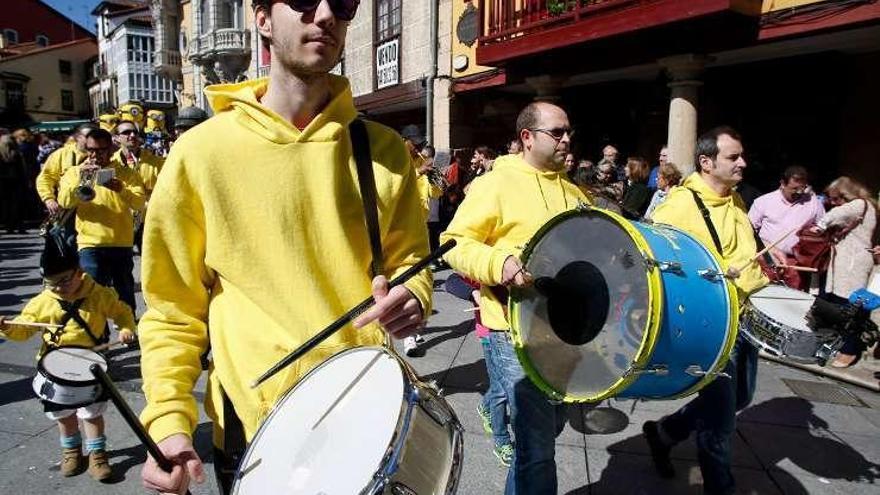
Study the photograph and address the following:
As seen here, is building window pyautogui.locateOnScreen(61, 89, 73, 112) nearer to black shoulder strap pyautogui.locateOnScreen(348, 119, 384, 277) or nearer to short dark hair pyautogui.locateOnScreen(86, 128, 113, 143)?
short dark hair pyautogui.locateOnScreen(86, 128, 113, 143)

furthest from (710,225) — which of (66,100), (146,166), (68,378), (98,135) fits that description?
(66,100)

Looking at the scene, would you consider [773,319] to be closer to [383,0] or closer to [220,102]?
[220,102]

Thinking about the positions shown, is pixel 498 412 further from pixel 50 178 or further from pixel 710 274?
pixel 50 178

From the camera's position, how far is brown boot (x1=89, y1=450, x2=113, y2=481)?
3.62 m

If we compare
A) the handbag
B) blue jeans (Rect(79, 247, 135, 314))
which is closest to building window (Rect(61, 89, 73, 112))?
blue jeans (Rect(79, 247, 135, 314))

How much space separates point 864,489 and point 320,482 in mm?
3764

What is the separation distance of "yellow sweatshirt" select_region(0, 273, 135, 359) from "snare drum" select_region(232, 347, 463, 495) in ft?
10.2

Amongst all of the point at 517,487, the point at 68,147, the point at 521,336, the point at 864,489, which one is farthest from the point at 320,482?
the point at 68,147

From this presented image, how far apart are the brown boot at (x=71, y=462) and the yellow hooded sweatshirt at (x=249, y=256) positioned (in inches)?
110

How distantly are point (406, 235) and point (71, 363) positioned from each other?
106 inches

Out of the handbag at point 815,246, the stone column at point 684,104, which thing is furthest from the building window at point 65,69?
the handbag at point 815,246

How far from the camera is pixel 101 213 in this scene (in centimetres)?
559

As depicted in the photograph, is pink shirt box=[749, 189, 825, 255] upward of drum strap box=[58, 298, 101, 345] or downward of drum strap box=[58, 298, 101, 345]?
upward

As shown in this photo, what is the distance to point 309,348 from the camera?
4.75 feet
